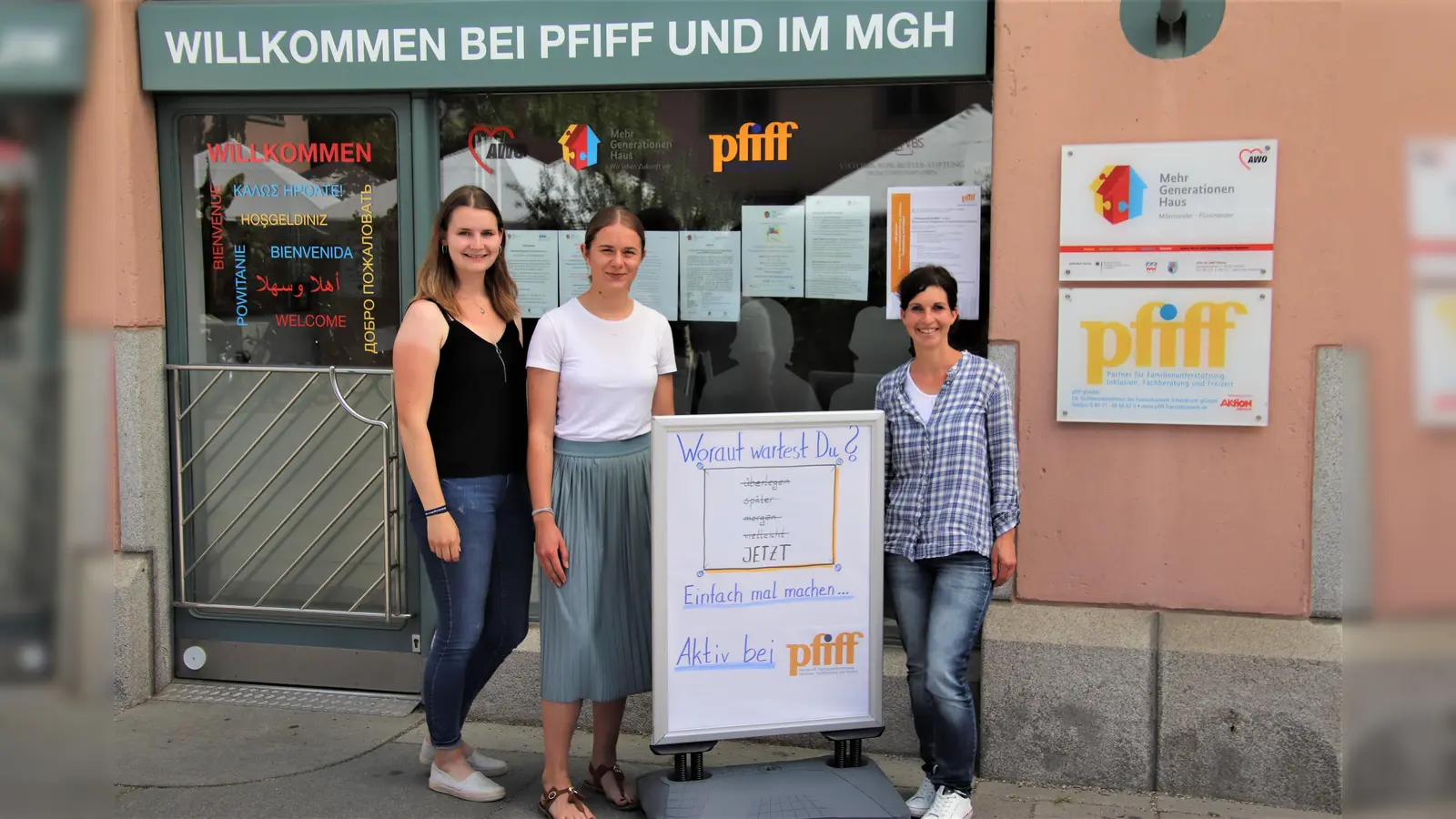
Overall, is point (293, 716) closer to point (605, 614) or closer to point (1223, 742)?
point (605, 614)

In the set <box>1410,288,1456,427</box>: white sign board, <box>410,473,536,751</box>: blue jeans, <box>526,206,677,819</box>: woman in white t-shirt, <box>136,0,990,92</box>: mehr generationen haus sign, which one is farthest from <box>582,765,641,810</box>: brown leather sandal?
<box>1410,288,1456,427</box>: white sign board

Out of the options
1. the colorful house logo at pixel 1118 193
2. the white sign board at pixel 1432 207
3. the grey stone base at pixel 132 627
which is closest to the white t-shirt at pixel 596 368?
the colorful house logo at pixel 1118 193

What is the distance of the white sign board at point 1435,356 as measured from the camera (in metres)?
0.74

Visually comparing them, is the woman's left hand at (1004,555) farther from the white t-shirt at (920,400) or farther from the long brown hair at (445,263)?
the long brown hair at (445,263)

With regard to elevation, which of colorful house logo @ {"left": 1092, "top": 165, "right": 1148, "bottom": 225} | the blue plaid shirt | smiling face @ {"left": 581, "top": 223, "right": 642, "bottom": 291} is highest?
colorful house logo @ {"left": 1092, "top": 165, "right": 1148, "bottom": 225}

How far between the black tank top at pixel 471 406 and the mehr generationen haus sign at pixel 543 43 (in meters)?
1.39

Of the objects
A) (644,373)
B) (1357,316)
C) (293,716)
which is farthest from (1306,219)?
(293,716)

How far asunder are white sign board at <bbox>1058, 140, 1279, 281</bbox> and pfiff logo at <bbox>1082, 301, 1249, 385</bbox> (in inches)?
4.6

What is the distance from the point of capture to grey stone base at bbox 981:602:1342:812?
12.5 feet

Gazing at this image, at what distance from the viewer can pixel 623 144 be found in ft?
15.0

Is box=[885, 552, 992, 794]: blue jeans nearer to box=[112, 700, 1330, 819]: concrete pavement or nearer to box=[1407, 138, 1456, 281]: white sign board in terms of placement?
box=[112, 700, 1330, 819]: concrete pavement

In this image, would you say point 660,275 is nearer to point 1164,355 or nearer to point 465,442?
point 465,442

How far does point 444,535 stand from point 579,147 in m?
1.86

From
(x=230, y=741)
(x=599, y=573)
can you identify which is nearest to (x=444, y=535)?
(x=599, y=573)
